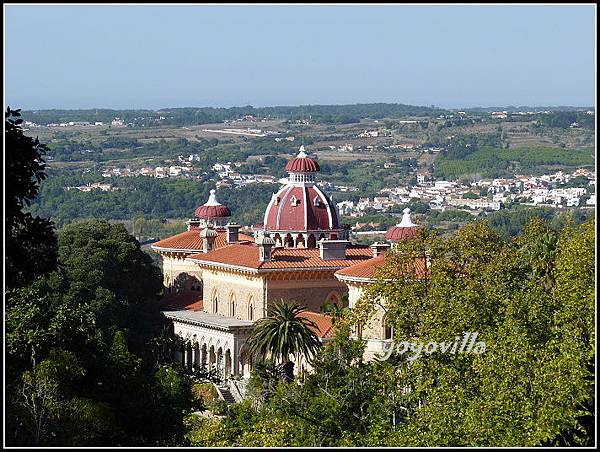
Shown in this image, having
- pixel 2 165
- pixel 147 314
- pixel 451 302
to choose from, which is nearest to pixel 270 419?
pixel 451 302

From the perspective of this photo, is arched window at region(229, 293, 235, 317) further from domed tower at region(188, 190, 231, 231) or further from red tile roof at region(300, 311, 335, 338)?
domed tower at region(188, 190, 231, 231)

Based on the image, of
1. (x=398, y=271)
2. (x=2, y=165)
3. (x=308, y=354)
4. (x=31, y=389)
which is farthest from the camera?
(x=308, y=354)

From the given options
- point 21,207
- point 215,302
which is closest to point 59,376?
point 21,207

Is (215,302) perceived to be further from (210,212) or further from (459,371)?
(459,371)

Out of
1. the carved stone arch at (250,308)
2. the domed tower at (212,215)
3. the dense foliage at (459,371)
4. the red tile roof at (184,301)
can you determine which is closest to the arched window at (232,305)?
the carved stone arch at (250,308)

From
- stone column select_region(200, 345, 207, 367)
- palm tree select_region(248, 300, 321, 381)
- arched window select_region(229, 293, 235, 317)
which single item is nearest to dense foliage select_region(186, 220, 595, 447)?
palm tree select_region(248, 300, 321, 381)

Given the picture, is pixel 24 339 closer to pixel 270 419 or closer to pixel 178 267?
pixel 270 419

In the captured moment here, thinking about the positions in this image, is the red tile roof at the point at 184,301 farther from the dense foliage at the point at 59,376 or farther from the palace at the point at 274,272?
the dense foliage at the point at 59,376
